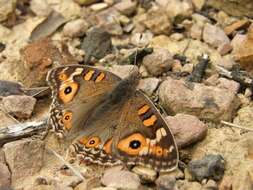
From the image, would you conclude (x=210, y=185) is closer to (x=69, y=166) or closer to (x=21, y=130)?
(x=69, y=166)

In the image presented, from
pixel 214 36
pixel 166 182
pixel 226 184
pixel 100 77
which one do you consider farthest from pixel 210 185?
pixel 214 36

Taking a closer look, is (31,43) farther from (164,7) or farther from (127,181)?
(127,181)

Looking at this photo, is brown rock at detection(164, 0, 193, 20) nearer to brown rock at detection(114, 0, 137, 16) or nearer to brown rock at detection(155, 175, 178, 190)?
brown rock at detection(114, 0, 137, 16)

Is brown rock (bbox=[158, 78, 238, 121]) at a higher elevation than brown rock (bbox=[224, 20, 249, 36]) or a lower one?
higher

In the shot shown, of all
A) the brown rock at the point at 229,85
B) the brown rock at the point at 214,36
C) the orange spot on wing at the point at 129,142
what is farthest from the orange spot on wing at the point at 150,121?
the brown rock at the point at 214,36

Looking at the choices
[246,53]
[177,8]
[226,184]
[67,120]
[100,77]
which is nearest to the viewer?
[226,184]

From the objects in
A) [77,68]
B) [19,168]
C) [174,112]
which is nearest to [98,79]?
[77,68]

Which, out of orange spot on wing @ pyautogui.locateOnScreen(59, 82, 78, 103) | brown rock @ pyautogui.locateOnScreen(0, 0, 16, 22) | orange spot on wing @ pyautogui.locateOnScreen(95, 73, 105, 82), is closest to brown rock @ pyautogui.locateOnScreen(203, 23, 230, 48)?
orange spot on wing @ pyautogui.locateOnScreen(95, 73, 105, 82)
